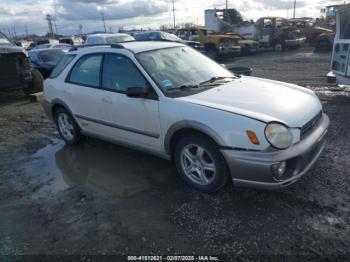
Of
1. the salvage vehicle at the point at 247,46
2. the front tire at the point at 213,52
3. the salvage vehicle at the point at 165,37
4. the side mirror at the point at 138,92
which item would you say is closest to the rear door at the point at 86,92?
the side mirror at the point at 138,92

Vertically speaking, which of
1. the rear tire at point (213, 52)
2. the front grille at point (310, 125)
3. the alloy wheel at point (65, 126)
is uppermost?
the front grille at point (310, 125)

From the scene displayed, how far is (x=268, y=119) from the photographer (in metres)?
3.30

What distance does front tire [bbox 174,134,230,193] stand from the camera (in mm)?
3594

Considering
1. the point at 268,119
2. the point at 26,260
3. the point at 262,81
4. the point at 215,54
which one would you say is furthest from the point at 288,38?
the point at 26,260

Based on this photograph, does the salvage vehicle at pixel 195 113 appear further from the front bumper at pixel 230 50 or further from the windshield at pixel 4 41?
the front bumper at pixel 230 50

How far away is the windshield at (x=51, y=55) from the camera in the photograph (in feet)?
44.4

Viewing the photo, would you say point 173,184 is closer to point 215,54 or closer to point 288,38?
point 215,54

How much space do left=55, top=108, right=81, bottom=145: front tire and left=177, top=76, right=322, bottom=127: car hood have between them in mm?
2517

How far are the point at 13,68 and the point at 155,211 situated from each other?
8425mm

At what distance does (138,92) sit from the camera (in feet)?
13.1

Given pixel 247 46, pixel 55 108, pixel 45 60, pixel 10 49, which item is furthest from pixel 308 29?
pixel 55 108

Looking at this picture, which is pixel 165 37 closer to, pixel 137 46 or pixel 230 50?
pixel 230 50

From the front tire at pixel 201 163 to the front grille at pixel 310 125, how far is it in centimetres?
88

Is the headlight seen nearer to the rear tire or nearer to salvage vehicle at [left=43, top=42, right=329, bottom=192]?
salvage vehicle at [left=43, top=42, right=329, bottom=192]
